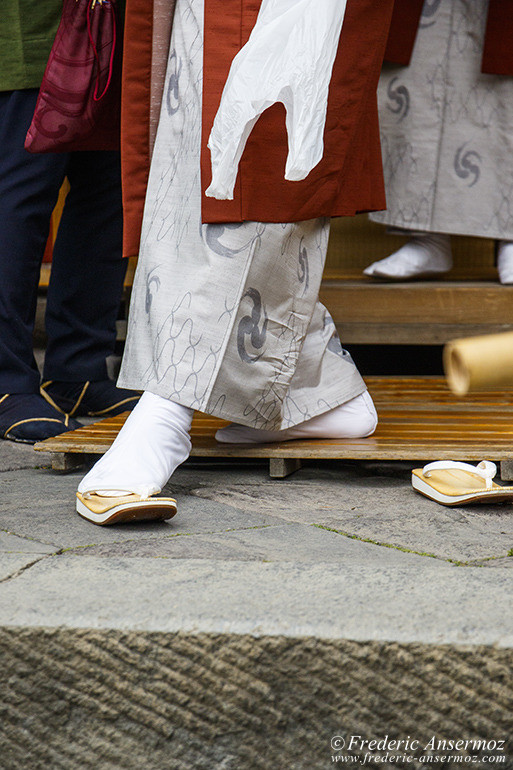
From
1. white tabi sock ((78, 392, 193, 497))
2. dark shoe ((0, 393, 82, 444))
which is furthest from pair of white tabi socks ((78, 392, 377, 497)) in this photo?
dark shoe ((0, 393, 82, 444))

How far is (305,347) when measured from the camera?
1.91 meters

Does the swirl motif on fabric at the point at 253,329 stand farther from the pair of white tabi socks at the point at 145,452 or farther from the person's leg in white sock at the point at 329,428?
the person's leg in white sock at the point at 329,428

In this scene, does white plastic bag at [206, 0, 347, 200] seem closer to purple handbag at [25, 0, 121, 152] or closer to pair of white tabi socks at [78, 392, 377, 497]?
pair of white tabi socks at [78, 392, 377, 497]

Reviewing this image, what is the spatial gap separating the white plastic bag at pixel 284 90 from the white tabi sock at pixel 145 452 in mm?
452

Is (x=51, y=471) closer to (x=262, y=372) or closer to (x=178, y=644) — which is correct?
(x=262, y=372)

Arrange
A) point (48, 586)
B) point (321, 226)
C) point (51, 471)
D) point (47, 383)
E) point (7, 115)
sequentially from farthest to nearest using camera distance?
point (47, 383) → point (7, 115) → point (51, 471) → point (321, 226) → point (48, 586)

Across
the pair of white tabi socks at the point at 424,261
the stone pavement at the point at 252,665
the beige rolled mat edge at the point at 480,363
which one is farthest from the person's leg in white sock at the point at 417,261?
the beige rolled mat edge at the point at 480,363

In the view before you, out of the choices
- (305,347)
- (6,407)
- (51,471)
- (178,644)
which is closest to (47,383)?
(6,407)

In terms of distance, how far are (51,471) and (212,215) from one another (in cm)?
73

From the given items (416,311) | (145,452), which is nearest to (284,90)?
(145,452)

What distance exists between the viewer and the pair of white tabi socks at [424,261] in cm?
277

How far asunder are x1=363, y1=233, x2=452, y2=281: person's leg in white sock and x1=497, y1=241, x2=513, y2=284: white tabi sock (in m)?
0.18

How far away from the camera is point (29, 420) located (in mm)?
2219

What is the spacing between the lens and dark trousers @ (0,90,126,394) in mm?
2246
